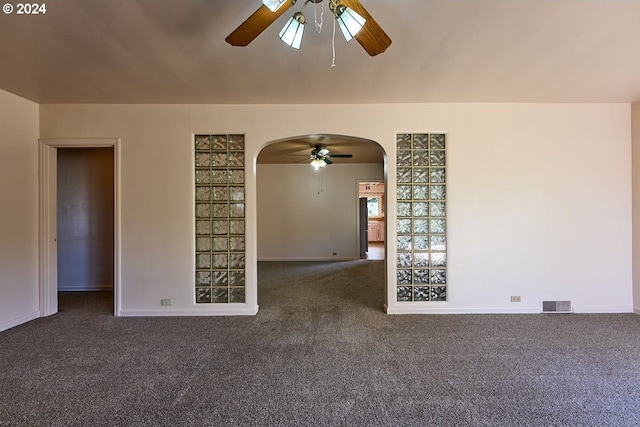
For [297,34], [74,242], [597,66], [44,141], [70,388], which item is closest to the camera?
[297,34]

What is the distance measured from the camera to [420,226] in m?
3.47

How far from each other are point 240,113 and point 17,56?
1.82 meters

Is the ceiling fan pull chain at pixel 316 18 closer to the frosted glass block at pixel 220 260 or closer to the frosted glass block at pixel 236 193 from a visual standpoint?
the frosted glass block at pixel 236 193

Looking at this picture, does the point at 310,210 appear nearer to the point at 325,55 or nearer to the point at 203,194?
the point at 203,194

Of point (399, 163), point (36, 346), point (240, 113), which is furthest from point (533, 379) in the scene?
point (36, 346)

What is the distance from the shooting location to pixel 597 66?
2.44m

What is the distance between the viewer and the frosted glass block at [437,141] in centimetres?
343

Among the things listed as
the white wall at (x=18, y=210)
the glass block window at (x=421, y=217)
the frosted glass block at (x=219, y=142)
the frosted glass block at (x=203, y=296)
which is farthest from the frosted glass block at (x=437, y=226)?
the white wall at (x=18, y=210)

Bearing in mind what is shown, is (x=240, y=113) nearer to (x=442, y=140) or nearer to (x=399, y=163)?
(x=399, y=163)

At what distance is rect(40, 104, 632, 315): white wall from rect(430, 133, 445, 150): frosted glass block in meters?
0.08

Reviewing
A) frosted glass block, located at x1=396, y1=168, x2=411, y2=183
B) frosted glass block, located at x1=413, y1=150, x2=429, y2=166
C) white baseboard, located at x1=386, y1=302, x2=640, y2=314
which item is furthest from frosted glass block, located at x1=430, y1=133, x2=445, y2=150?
white baseboard, located at x1=386, y1=302, x2=640, y2=314

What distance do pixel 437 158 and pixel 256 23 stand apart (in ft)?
8.57

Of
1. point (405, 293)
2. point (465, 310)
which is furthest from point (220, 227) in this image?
point (465, 310)

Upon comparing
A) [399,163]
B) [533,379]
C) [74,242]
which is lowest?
[533,379]
